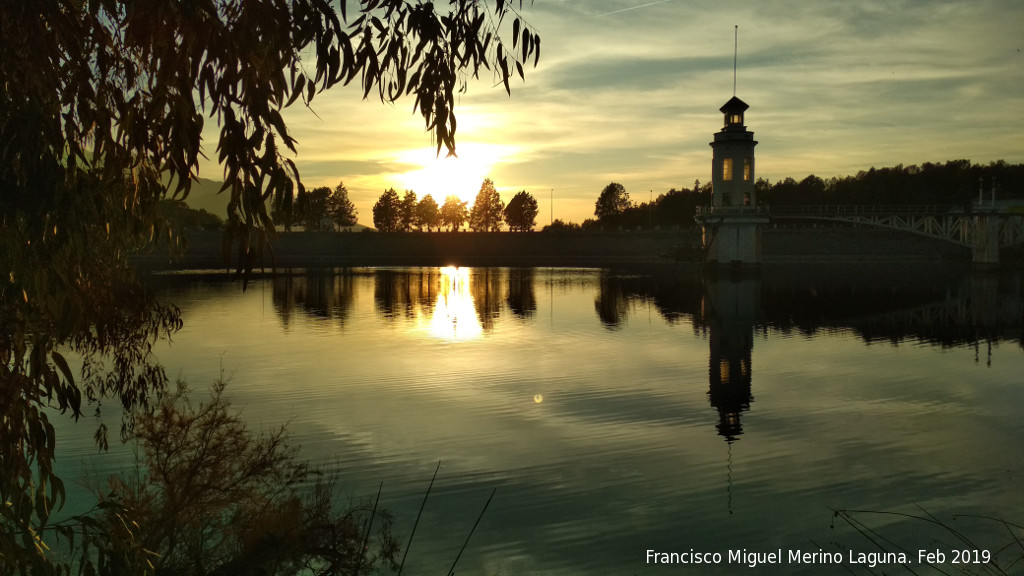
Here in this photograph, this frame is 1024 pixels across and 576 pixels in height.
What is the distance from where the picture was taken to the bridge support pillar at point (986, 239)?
9744 centimetres

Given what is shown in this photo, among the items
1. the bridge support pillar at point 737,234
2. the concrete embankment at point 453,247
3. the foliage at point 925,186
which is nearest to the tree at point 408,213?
the concrete embankment at point 453,247

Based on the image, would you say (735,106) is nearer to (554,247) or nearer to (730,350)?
(554,247)

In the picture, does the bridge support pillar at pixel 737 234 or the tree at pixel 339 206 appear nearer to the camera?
the bridge support pillar at pixel 737 234

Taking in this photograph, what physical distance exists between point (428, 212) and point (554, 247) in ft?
162

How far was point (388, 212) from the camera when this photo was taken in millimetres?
190125

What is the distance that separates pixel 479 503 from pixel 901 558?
6334mm

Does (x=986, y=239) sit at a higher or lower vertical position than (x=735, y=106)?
lower

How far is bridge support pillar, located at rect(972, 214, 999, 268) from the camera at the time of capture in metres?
97.4

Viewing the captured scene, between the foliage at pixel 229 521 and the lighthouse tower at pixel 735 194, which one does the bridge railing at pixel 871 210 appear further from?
the foliage at pixel 229 521

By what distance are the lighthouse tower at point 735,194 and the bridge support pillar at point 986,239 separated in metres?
26.2

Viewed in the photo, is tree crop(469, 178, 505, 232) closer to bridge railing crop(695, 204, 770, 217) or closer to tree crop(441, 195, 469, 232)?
tree crop(441, 195, 469, 232)

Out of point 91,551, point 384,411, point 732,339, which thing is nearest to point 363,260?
point 732,339

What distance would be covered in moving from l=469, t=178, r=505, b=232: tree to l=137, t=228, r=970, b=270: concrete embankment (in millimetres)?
34191

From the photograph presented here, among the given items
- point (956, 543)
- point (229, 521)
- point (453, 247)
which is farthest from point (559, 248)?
point (229, 521)
